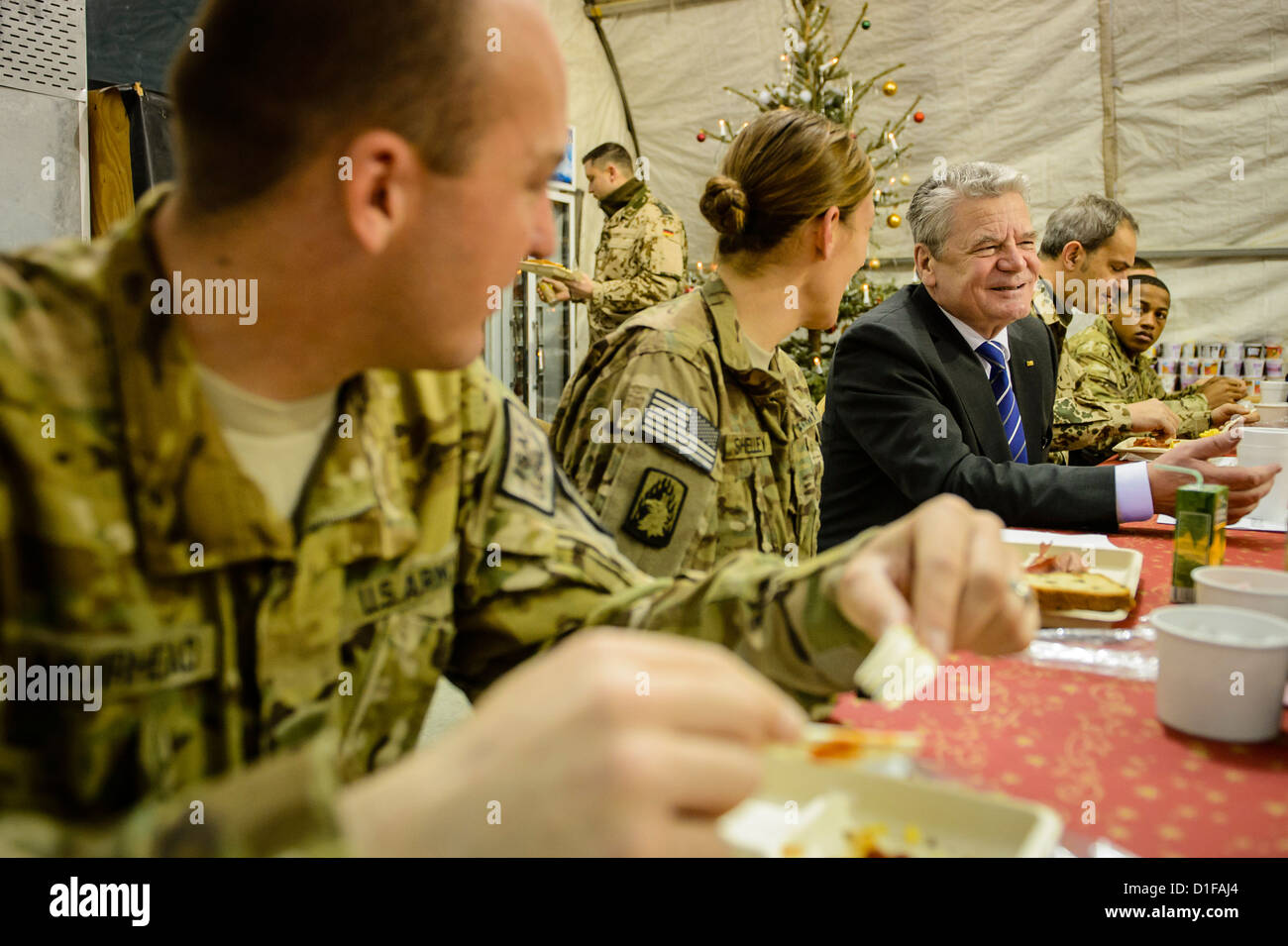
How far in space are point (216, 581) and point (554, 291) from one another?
4915 millimetres

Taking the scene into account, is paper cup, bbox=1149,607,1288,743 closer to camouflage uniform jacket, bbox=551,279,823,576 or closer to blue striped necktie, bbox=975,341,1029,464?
camouflage uniform jacket, bbox=551,279,823,576

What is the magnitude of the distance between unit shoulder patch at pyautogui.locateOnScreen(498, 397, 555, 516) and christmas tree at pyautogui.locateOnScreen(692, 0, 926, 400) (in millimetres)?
4035

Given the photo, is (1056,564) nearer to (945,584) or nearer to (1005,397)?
(945,584)

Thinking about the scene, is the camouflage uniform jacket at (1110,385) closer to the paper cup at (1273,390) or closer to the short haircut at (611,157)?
the paper cup at (1273,390)

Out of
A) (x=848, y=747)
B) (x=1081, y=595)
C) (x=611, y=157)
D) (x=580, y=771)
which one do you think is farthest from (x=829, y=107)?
(x=580, y=771)

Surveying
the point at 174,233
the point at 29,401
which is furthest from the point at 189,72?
the point at 29,401

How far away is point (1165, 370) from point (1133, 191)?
1.15 metres

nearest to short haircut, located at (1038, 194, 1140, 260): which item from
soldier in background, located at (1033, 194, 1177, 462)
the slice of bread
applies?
soldier in background, located at (1033, 194, 1177, 462)

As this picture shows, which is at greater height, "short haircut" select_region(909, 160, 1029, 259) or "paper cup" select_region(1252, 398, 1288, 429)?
"short haircut" select_region(909, 160, 1029, 259)

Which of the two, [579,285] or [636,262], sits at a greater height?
[636,262]

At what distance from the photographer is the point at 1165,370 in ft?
20.1

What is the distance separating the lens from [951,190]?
8.71 feet

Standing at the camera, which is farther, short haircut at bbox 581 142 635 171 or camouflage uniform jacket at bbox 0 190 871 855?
short haircut at bbox 581 142 635 171

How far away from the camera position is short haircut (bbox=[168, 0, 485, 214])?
2.68 feet
